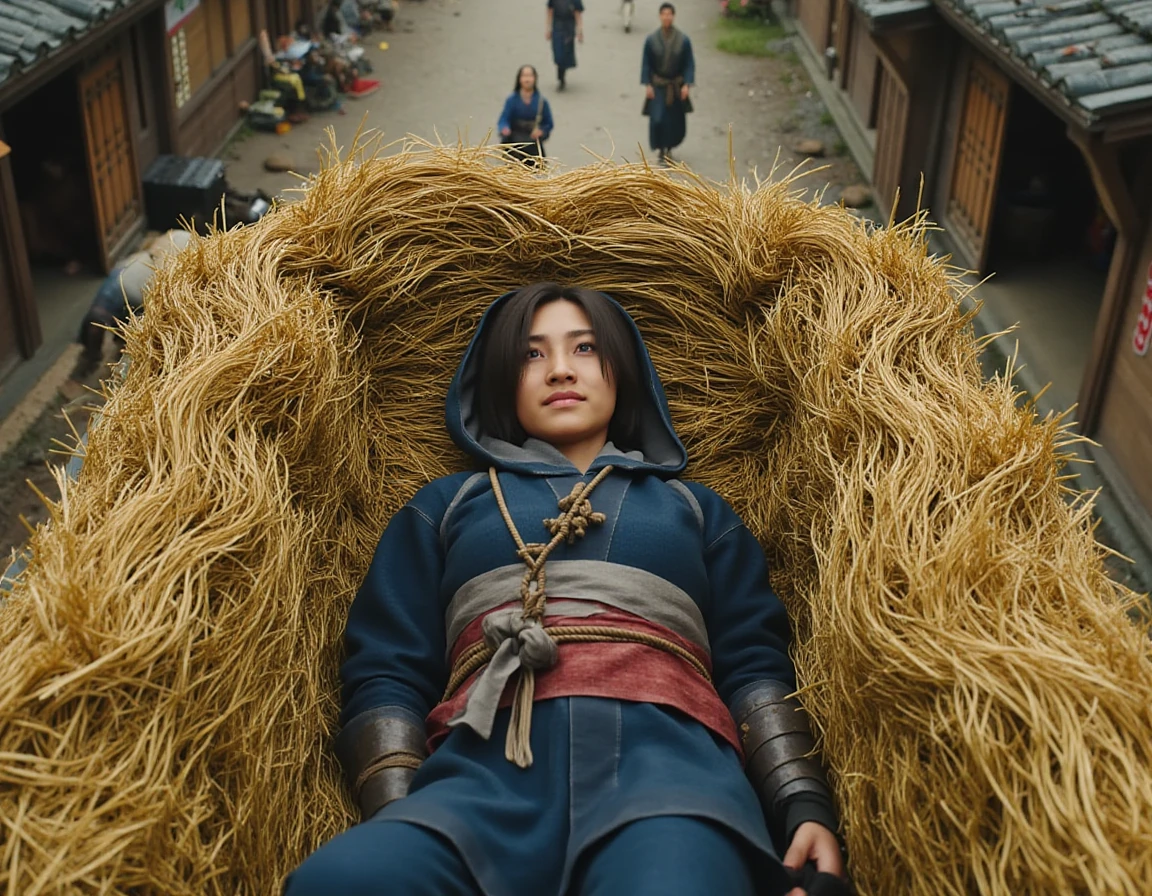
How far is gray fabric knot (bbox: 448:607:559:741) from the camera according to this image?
2.62m

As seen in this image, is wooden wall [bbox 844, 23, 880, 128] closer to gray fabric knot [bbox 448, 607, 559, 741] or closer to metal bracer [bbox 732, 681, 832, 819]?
metal bracer [bbox 732, 681, 832, 819]

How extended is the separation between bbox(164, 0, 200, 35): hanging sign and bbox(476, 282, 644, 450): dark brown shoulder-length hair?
25.2 ft

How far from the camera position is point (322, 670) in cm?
299

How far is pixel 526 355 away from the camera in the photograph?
333 centimetres

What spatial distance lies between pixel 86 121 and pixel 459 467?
20.0 feet

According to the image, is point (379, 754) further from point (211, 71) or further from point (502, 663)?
point (211, 71)

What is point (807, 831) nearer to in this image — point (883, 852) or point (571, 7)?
point (883, 852)

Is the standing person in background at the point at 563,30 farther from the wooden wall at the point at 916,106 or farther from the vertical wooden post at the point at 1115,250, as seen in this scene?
the vertical wooden post at the point at 1115,250

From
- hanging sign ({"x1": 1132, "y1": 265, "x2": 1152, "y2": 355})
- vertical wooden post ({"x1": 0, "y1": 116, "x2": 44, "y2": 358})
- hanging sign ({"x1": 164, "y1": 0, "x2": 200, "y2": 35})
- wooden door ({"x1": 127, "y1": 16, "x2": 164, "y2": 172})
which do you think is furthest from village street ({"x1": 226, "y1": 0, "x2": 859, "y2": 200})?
hanging sign ({"x1": 1132, "y1": 265, "x2": 1152, "y2": 355})

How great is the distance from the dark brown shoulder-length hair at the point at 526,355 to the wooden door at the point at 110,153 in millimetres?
6131

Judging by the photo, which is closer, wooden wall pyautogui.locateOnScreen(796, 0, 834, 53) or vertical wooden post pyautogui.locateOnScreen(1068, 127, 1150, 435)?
vertical wooden post pyautogui.locateOnScreen(1068, 127, 1150, 435)

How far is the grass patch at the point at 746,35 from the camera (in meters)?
16.4

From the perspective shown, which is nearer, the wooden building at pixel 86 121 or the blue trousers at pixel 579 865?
the blue trousers at pixel 579 865

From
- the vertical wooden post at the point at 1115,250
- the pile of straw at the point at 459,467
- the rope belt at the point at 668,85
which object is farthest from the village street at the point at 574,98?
the pile of straw at the point at 459,467
